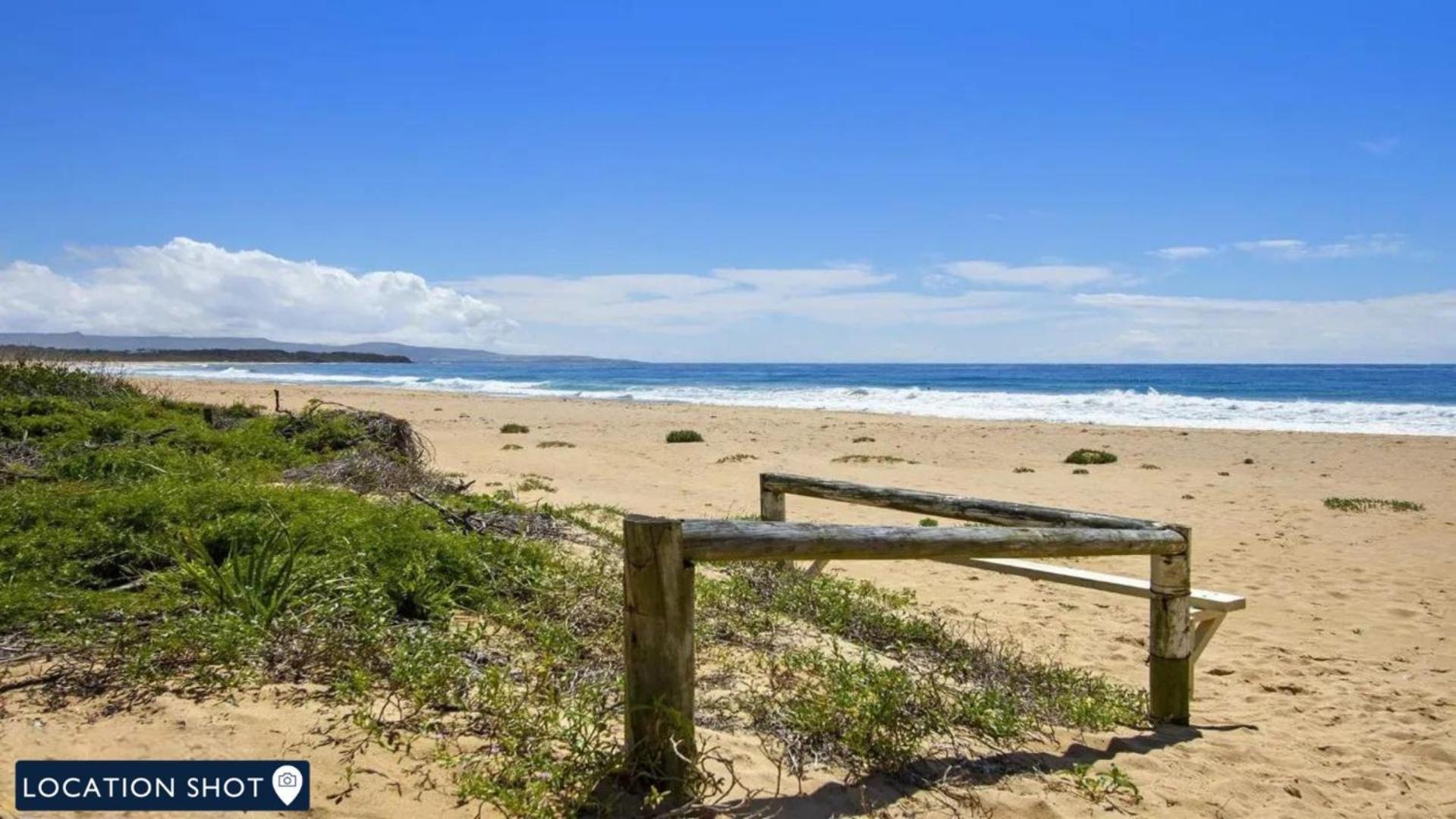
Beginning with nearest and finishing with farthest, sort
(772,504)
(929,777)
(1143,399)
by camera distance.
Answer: (929,777)
(772,504)
(1143,399)

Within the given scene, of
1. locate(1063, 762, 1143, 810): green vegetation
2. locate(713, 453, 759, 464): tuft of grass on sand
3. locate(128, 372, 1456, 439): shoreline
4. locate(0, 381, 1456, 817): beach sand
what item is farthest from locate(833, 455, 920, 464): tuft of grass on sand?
locate(1063, 762, 1143, 810): green vegetation

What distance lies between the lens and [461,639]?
14.4 feet

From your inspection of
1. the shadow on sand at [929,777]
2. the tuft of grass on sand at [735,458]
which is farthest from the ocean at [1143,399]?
the shadow on sand at [929,777]

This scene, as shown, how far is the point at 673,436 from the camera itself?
20312mm

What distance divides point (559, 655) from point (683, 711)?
1308 millimetres

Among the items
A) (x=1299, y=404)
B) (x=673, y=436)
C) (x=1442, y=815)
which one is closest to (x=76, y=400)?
(x=673, y=436)

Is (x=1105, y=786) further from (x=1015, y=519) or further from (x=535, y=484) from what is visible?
(x=535, y=484)

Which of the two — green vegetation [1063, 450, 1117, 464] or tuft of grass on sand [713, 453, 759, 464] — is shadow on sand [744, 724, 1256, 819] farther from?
green vegetation [1063, 450, 1117, 464]

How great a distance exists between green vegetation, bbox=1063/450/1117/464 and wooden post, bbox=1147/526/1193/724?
1320cm

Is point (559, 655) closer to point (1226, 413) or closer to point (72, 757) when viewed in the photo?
point (72, 757)

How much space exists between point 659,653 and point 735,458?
13775 mm

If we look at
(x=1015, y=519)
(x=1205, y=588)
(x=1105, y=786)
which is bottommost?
(x=1205, y=588)

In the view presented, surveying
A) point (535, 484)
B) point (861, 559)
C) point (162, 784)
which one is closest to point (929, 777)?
point (861, 559)

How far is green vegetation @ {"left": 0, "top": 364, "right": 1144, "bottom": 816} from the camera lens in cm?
359
